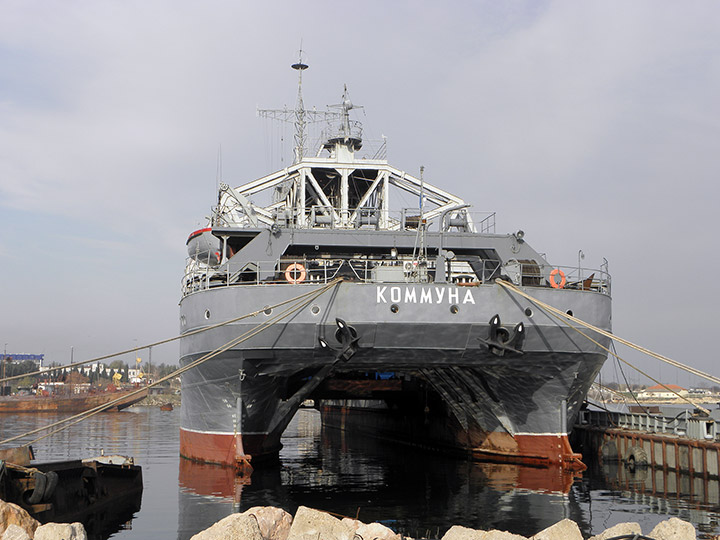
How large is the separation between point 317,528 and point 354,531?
549 millimetres

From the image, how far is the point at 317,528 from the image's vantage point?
10.9 metres

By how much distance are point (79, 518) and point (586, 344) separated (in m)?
12.8

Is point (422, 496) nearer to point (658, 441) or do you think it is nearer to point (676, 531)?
point (676, 531)

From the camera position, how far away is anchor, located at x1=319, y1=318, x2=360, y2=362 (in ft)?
59.0

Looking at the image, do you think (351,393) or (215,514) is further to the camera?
(351,393)

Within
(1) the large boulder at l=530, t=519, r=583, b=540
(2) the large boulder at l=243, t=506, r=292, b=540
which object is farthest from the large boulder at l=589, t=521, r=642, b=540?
(2) the large boulder at l=243, t=506, r=292, b=540

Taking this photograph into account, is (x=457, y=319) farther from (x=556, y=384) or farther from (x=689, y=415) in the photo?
(x=689, y=415)

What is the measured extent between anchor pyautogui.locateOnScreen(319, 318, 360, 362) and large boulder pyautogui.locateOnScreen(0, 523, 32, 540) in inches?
353

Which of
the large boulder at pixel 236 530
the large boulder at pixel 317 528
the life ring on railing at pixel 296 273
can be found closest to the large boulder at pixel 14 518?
the large boulder at pixel 236 530

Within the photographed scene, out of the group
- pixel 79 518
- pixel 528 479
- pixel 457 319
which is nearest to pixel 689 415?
pixel 528 479

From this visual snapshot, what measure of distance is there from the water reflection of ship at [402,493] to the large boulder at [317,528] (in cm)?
276

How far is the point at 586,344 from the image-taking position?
1934 centimetres

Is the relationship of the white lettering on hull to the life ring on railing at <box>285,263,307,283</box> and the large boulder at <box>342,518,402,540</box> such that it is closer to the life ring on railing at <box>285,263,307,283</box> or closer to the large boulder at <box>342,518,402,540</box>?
the life ring on railing at <box>285,263,307,283</box>

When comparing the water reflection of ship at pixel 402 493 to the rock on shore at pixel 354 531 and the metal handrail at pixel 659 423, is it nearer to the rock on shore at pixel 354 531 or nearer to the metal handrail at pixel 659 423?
the rock on shore at pixel 354 531
